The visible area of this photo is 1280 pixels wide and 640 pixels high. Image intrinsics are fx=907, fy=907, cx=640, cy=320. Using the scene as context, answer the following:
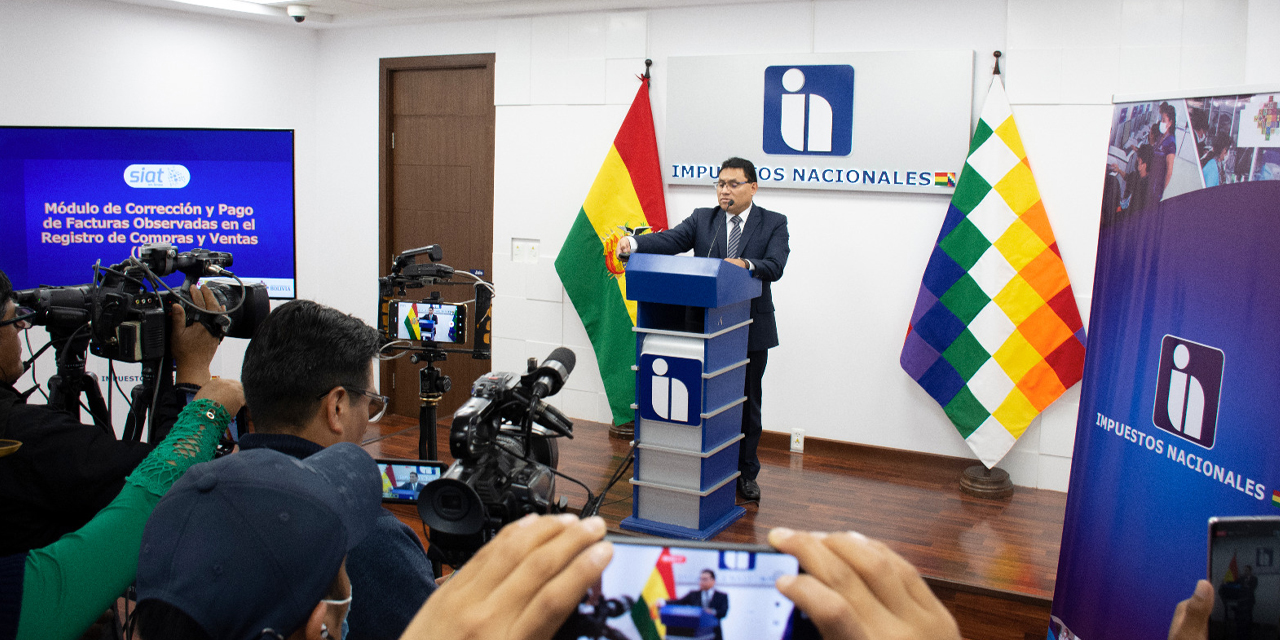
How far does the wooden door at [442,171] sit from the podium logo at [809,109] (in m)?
1.87

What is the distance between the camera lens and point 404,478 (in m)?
1.67

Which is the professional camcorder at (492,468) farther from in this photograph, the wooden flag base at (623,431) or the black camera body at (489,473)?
the wooden flag base at (623,431)

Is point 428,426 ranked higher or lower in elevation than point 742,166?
lower

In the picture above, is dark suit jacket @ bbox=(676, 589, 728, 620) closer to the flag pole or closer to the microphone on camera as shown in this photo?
the microphone on camera

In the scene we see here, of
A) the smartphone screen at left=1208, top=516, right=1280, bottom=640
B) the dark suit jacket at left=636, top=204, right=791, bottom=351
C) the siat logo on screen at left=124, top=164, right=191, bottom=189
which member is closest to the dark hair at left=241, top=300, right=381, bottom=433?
the smartphone screen at left=1208, top=516, right=1280, bottom=640

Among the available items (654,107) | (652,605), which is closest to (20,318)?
(652,605)

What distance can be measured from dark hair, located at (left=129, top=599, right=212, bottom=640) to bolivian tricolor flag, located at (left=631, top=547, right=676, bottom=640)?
61cm

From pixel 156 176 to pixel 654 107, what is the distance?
266 centimetres

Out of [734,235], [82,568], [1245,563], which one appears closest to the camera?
[1245,563]

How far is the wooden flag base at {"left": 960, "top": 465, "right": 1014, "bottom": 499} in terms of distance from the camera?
4.46m

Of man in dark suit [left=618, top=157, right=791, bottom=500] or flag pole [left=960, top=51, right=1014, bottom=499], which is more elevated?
man in dark suit [left=618, top=157, right=791, bottom=500]

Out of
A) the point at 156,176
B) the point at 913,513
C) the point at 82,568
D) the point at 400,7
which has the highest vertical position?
the point at 400,7

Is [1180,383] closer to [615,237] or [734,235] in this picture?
[734,235]

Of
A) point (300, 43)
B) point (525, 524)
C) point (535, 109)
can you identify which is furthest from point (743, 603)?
point (300, 43)
